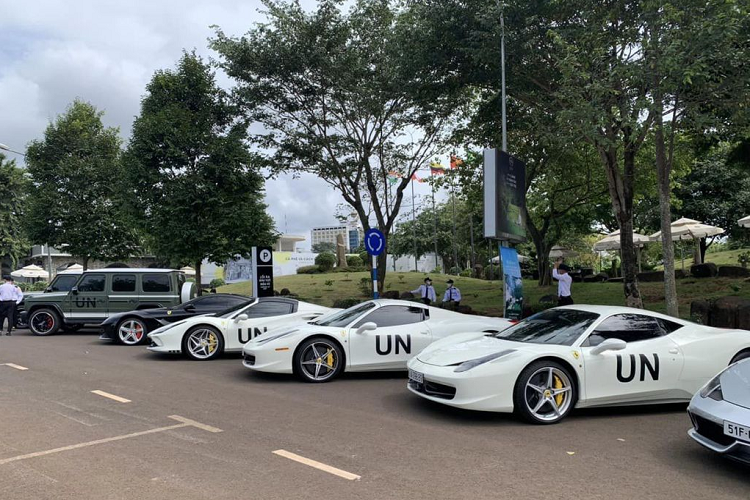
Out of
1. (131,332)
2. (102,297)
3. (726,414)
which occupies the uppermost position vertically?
(102,297)

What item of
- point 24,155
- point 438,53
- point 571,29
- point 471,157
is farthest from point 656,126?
point 24,155

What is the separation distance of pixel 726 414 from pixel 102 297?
587 inches

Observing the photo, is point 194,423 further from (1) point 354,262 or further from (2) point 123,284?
(1) point 354,262

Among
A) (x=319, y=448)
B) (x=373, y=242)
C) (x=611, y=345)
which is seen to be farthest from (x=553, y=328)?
(x=373, y=242)

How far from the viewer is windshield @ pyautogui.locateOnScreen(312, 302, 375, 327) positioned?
30.2 ft

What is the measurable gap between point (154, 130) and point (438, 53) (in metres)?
10.7

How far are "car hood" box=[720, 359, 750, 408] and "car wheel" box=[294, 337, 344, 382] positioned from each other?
5.20 metres

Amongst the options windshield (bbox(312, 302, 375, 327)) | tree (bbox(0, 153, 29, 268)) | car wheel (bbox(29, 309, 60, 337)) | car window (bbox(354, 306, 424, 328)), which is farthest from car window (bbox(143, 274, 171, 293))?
tree (bbox(0, 153, 29, 268))

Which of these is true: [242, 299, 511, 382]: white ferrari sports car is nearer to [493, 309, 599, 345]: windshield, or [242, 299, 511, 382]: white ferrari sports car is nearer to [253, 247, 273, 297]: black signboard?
[493, 309, 599, 345]: windshield

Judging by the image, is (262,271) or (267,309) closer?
(267,309)

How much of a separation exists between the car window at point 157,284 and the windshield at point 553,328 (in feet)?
35.5

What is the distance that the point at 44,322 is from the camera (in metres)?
15.7

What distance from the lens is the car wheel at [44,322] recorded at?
15.6m

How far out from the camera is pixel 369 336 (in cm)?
897
